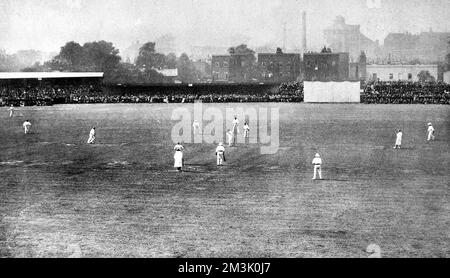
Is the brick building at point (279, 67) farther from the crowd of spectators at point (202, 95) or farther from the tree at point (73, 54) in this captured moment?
the tree at point (73, 54)

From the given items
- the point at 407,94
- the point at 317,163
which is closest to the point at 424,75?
the point at 407,94

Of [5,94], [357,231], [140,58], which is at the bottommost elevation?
[357,231]

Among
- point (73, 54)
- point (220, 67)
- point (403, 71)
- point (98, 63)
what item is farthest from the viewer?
point (403, 71)

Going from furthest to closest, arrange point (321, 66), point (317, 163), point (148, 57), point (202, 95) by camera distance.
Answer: point (148, 57), point (321, 66), point (202, 95), point (317, 163)

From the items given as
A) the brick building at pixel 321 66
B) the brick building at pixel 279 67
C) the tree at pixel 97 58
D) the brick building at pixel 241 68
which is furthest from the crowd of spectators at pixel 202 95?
the tree at pixel 97 58

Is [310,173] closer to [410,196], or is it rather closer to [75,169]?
[410,196]

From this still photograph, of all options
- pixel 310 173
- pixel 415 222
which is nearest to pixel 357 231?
pixel 415 222

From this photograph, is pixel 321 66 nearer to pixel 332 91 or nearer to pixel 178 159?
pixel 332 91
